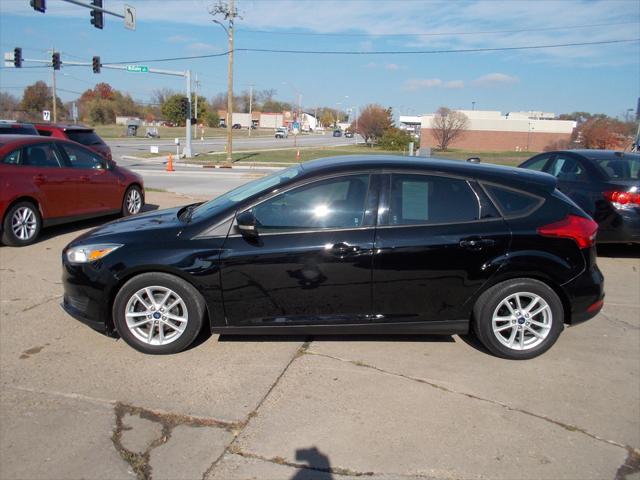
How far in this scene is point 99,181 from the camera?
891 cm

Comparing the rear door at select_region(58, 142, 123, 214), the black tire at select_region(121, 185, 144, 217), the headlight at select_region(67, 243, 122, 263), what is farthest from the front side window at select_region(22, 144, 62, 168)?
the headlight at select_region(67, 243, 122, 263)

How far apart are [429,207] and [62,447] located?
2953mm

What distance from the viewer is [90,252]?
4.28 m

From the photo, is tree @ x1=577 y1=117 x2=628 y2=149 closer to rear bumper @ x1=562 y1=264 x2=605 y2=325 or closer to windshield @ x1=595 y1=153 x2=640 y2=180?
windshield @ x1=595 y1=153 x2=640 y2=180

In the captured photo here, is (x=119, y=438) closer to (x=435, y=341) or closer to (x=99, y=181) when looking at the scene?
(x=435, y=341)

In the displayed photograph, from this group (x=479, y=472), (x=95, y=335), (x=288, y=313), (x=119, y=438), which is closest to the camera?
(x=479, y=472)

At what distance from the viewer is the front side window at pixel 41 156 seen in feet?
25.7

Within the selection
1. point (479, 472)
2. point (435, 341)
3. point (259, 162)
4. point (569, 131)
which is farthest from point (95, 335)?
point (569, 131)

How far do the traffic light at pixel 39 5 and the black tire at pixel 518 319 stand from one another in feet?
66.7

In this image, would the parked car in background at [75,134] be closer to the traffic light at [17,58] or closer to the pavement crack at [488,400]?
the pavement crack at [488,400]

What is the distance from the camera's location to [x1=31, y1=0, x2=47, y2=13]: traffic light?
18.9 m

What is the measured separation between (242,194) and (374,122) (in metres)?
66.1

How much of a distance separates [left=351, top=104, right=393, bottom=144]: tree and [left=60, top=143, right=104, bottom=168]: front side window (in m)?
59.6

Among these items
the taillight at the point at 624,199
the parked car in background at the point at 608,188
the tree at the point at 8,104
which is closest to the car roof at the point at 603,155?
the parked car in background at the point at 608,188
